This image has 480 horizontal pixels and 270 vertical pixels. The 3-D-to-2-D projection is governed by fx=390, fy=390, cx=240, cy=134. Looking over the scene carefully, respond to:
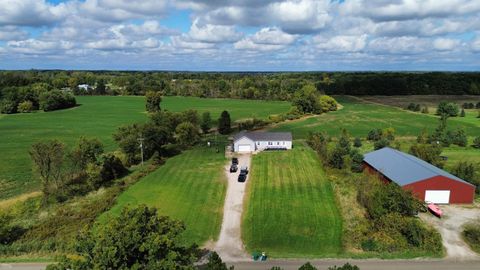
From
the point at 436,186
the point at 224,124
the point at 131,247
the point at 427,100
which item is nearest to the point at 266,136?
the point at 224,124

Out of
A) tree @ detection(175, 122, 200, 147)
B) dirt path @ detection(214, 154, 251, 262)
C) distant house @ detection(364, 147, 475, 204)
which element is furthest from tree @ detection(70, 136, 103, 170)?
distant house @ detection(364, 147, 475, 204)

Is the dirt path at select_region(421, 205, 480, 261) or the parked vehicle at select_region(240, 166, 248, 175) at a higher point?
the parked vehicle at select_region(240, 166, 248, 175)

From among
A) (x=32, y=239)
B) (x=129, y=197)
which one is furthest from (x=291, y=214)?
(x=32, y=239)

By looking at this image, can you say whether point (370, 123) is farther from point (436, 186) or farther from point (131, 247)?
point (131, 247)


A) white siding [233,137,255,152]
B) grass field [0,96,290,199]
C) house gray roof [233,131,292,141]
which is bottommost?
grass field [0,96,290,199]

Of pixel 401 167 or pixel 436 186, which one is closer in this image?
pixel 436 186

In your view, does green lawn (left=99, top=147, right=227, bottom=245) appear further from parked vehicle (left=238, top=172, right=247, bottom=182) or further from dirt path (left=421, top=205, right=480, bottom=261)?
dirt path (left=421, top=205, right=480, bottom=261)

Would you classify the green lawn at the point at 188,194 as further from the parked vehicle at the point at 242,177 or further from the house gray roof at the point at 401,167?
the house gray roof at the point at 401,167
